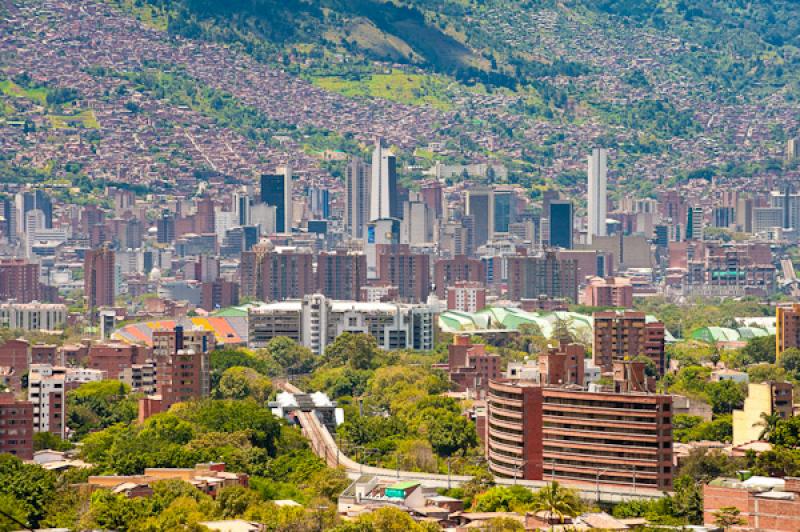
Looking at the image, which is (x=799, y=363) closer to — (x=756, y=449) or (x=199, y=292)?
(x=756, y=449)

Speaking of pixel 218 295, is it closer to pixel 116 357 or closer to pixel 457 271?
pixel 457 271

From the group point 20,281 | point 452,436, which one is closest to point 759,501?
point 452,436

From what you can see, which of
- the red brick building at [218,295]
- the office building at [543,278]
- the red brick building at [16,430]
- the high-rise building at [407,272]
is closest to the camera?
the red brick building at [16,430]

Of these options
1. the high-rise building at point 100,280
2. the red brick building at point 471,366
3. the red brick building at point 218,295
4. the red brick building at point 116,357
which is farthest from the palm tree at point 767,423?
the red brick building at point 218,295

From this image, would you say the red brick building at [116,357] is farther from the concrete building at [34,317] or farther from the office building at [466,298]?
the office building at [466,298]

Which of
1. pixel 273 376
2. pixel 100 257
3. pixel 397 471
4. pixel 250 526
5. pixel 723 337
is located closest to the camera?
pixel 250 526

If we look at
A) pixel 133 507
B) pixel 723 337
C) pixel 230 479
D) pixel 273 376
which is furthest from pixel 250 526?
pixel 723 337
